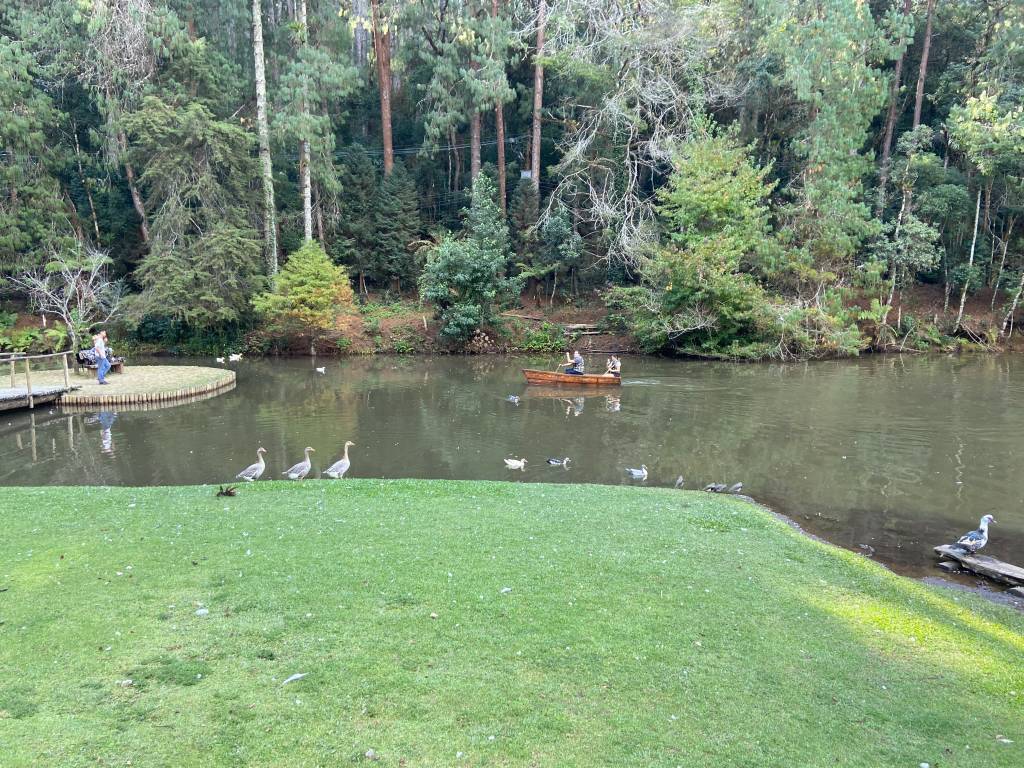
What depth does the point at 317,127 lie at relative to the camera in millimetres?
32000

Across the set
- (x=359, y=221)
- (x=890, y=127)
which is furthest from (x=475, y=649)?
(x=890, y=127)

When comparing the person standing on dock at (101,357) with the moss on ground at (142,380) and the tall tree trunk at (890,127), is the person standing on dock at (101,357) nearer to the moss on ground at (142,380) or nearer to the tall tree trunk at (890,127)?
the moss on ground at (142,380)

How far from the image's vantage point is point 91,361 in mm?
23344

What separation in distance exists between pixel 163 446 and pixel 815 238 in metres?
26.2

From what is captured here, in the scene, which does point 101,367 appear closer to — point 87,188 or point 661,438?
point 661,438

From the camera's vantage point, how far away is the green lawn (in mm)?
4406

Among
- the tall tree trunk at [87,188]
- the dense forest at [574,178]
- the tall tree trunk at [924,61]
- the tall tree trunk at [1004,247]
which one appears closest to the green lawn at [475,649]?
the dense forest at [574,178]

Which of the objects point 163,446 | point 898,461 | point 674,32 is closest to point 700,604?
point 898,461

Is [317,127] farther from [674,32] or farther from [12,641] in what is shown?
[12,641]

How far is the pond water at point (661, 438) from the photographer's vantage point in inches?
483

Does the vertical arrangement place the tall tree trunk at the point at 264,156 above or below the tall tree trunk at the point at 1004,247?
above

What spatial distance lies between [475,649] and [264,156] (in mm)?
31280

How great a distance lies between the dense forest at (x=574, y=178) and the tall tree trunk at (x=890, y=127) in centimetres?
14

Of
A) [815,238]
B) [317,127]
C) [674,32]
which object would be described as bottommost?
[815,238]
